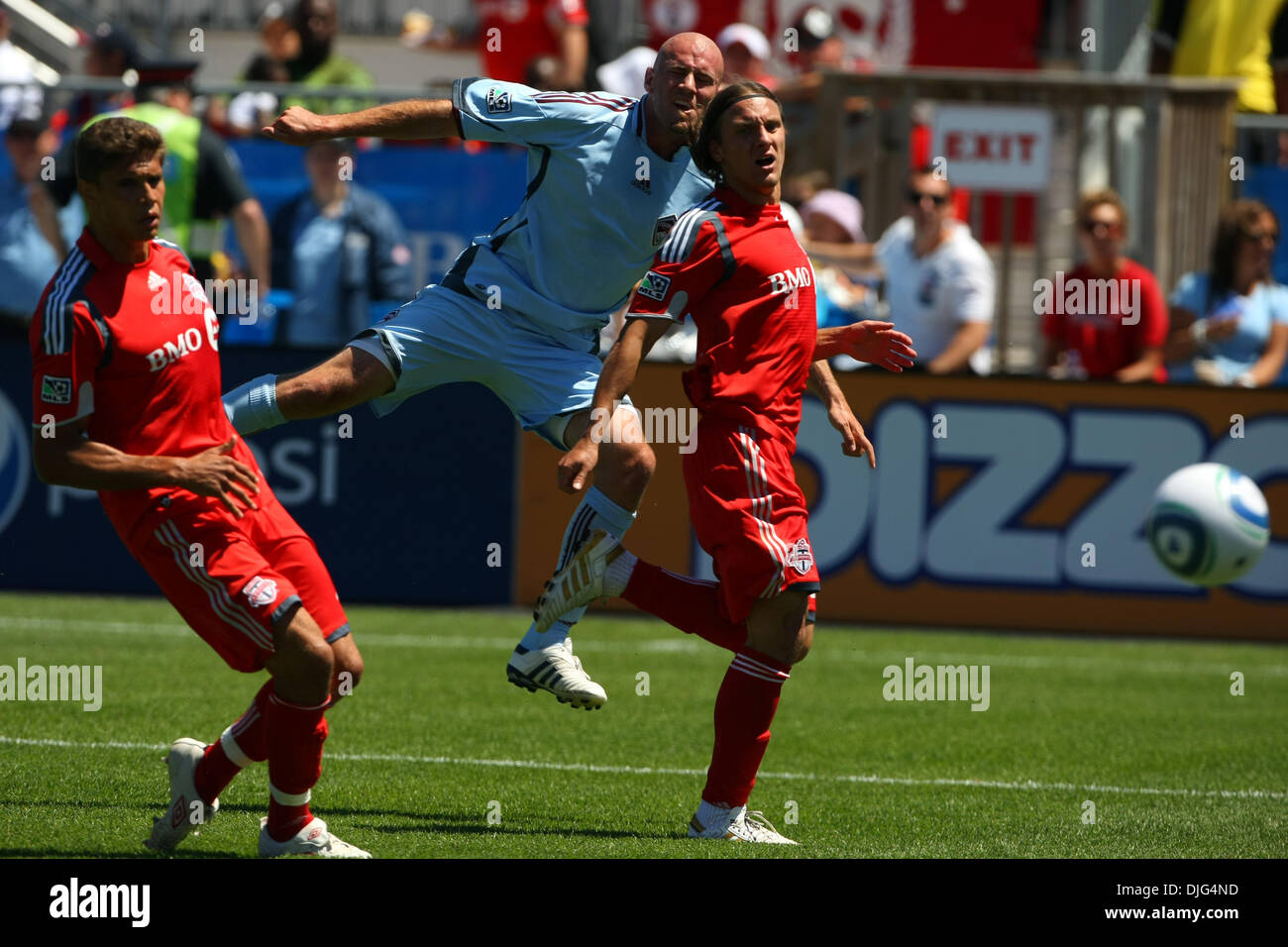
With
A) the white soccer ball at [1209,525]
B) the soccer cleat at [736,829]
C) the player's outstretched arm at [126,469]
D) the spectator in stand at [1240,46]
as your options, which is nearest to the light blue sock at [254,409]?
the player's outstretched arm at [126,469]

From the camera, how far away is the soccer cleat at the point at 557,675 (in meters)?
6.67

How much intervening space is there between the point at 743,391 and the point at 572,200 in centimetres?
123

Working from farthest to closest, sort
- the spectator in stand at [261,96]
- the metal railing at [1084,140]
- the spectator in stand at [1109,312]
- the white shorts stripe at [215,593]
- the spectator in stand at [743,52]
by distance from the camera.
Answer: the spectator in stand at [743,52] < the spectator in stand at [261,96] < the metal railing at [1084,140] < the spectator in stand at [1109,312] < the white shorts stripe at [215,593]

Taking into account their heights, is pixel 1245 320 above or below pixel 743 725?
above

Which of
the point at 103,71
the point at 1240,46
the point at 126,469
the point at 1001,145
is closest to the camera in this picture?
the point at 126,469

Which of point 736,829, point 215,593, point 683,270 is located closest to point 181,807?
point 215,593

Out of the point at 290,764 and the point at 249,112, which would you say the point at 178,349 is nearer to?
the point at 290,764

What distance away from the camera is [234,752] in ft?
19.6

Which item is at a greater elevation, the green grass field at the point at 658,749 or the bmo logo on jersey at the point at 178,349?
the bmo logo on jersey at the point at 178,349

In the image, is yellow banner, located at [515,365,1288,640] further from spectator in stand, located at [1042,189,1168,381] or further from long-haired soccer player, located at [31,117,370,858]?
long-haired soccer player, located at [31,117,370,858]

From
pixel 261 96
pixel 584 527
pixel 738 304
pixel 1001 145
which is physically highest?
pixel 261 96

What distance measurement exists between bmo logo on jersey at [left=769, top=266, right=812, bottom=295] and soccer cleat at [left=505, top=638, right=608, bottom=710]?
1.56m

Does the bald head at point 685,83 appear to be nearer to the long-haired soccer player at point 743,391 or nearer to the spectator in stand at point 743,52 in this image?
the long-haired soccer player at point 743,391

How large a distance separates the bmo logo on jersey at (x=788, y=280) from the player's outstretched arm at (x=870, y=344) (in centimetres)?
26
